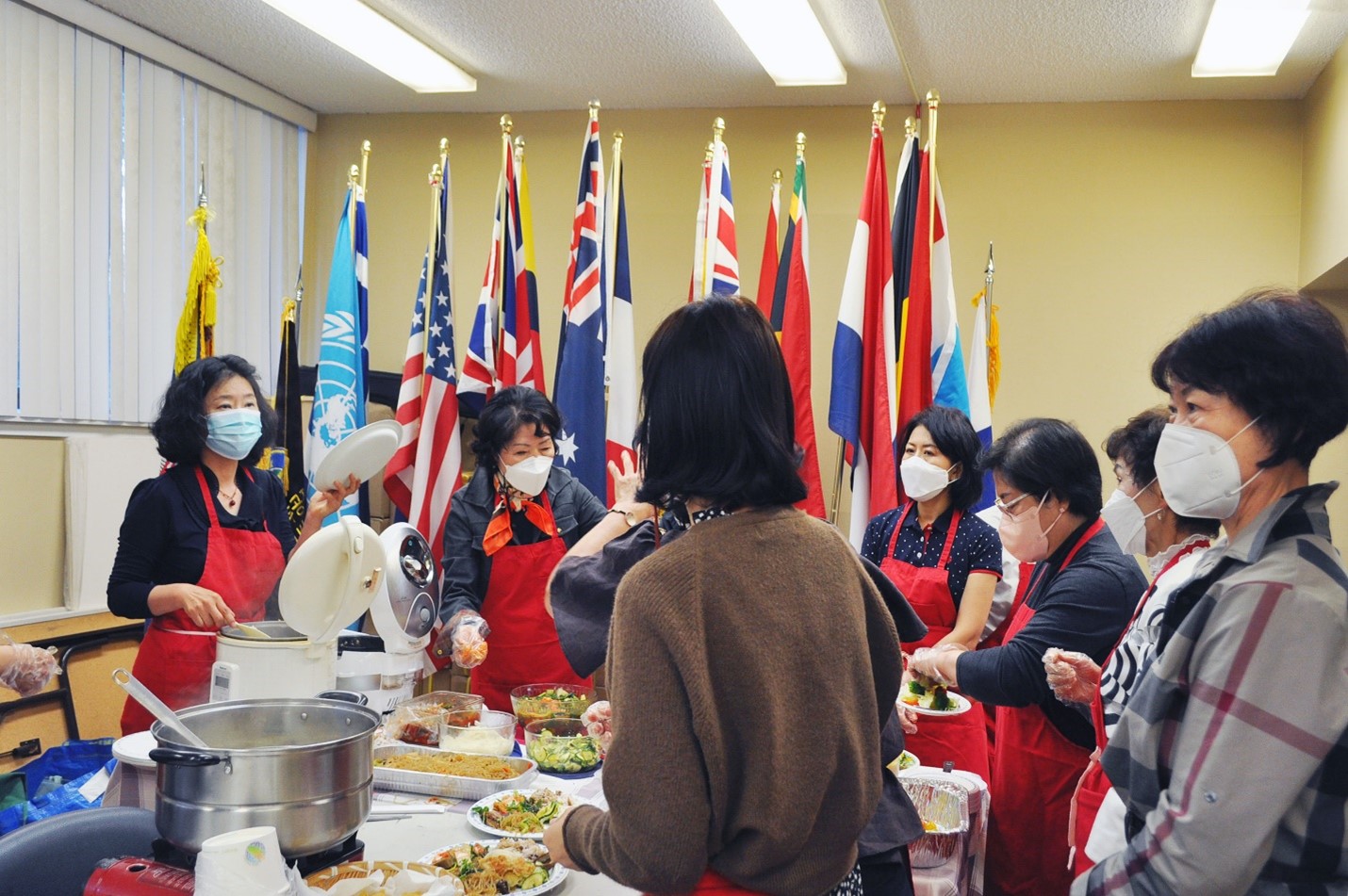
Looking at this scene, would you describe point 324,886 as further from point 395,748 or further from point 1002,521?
point 1002,521

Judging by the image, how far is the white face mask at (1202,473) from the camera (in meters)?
1.36

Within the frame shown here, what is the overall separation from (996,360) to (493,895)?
11.3ft

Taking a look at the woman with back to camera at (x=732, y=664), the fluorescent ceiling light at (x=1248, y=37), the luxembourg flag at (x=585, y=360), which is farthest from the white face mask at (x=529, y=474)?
the fluorescent ceiling light at (x=1248, y=37)

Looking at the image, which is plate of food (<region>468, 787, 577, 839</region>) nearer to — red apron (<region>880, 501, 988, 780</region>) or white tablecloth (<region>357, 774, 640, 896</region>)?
white tablecloth (<region>357, 774, 640, 896</region>)

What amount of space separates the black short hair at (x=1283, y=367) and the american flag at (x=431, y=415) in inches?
127

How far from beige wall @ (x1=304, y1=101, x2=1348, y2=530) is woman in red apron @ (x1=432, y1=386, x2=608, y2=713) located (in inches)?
70.3

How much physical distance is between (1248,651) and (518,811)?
125 cm

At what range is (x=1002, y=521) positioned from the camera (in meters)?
2.61

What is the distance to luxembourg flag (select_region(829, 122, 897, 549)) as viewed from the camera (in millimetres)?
3930

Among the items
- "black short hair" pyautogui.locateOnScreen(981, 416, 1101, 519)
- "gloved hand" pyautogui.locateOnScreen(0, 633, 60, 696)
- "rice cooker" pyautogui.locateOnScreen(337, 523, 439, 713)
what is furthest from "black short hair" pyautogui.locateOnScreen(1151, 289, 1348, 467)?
"gloved hand" pyautogui.locateOnScreen(0, 633, 60, 696)

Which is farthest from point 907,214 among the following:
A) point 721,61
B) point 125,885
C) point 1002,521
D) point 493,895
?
point 125,885

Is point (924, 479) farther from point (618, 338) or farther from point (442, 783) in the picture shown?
point (442, 783)

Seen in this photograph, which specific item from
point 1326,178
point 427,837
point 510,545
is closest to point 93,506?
point 510,545

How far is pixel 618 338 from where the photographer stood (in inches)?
172
